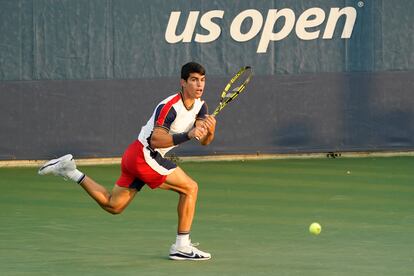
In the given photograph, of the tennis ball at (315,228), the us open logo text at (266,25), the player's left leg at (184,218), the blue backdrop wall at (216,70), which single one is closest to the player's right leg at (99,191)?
the player's left leg at (184,218)

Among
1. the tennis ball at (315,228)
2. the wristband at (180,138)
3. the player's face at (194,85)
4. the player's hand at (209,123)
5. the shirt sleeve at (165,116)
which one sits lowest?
the tennis ball at (315,228)

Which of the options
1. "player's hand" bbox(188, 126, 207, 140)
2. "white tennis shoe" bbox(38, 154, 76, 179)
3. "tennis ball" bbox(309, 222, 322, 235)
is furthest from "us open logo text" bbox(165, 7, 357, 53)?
"player's hand" bbox(188, 126, 207, 140)

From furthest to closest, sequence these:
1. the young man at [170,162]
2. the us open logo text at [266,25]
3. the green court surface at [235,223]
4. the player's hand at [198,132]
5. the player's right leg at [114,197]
Result: 1. the us open logo text at [266,25]
2. the player's right leg at [114,197]
3. the young man at [170,162]
4. the green court surface at [235,223]
5. the player's hand at [198,132]

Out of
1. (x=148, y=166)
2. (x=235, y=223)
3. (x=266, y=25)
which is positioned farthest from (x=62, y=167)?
(x=266, y=25)

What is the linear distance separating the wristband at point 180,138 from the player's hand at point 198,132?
0.07 m

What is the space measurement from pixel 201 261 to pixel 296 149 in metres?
7.12

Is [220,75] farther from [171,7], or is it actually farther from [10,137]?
[10,137]

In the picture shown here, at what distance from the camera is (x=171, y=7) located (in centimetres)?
1534

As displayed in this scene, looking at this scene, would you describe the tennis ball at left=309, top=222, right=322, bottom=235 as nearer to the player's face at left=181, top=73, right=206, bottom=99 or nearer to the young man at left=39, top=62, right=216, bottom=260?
the young man at left=39, top=62, right=216, bottom=260

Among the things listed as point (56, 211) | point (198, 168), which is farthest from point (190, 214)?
point (198, 168)

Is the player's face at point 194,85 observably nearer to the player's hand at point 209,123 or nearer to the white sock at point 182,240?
the player's hand at point 209,123

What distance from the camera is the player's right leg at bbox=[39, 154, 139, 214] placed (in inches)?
361

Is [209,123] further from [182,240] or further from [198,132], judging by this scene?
[182,240]

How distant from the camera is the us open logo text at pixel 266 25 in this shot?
50.4 feet
